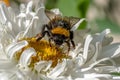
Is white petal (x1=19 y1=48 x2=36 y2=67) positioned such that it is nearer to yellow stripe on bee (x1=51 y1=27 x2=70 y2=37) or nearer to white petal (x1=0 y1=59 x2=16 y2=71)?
white petal (x1=0 y1=59 x2=16 y2=71)

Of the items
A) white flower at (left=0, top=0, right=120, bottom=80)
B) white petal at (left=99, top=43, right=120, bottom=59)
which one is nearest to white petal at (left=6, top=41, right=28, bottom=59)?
white flower at (left=0, top=0, right=120, bottom=80)

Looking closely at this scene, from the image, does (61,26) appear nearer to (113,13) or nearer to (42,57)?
(42,57)

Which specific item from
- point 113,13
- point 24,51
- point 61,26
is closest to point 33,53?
point 24,51

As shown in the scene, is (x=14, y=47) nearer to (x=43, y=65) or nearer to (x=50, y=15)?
(x=43, y=65)

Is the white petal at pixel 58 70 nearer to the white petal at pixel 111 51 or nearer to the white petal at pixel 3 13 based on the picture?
the white petal at pixel 111 51

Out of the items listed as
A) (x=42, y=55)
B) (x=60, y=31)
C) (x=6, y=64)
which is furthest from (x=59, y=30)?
(x=6, y=64)
